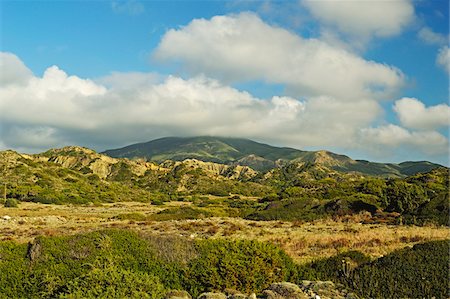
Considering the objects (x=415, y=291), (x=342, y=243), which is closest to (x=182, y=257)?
(x=415, y=291)

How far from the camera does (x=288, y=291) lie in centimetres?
792

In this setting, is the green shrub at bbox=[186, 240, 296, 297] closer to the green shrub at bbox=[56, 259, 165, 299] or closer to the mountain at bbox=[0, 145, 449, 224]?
the green shrub at bbox=[56, 259, 165, 299]

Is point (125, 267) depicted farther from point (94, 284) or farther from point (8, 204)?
point (8, 204)

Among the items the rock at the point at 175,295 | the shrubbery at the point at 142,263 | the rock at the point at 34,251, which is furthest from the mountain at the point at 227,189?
the rock at the point at 34,251

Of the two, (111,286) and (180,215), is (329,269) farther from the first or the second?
(180,215)

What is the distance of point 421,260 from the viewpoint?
10.1m

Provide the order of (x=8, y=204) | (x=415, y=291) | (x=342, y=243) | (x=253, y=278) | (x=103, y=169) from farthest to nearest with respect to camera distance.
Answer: (x=103, y=169) → (x=8, y=204) → (x=342, y=243) → (x=253, y=278) → (x=415, y=291)

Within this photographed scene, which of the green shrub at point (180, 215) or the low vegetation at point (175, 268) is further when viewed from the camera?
the green shrub at point (180, 215)

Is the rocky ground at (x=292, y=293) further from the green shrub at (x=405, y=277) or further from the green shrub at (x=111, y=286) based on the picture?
the green shrub at (x=405, y=277)

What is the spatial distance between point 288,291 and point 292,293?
0.29 feet

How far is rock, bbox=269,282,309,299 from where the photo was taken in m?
7.80

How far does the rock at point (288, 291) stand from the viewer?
25.6 feet

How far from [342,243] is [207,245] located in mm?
9169

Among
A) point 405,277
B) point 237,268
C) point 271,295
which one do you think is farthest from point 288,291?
point 405,277
